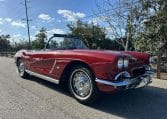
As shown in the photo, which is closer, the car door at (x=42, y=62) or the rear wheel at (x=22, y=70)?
the car door at (x=42, y=62)

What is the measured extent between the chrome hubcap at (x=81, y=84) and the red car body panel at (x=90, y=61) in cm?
31

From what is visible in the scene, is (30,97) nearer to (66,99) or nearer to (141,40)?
(66,99)

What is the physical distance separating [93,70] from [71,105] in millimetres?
890

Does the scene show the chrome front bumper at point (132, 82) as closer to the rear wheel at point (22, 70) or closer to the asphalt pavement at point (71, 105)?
the asphalt pavement at point (71, 105)

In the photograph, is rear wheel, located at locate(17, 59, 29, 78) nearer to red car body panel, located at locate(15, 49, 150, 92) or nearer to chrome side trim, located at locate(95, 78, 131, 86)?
red car body panel, located at locate(15, 49, 150, 92)

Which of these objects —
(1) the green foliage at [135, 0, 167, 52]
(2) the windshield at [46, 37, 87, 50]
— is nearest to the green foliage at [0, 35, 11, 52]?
(1) the green foliage at [135, 0, 167, 52]

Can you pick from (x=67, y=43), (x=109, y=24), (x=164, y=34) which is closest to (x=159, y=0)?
(x=164, y=34)

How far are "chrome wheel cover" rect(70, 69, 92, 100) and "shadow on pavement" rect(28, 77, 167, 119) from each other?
309mm

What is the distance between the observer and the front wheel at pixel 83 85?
16.1ft

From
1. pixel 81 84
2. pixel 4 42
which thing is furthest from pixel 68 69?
pixel 4 42

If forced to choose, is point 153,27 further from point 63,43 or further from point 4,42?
point 4,42

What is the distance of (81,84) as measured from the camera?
5191mm

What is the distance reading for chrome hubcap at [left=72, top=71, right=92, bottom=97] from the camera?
16.6ft

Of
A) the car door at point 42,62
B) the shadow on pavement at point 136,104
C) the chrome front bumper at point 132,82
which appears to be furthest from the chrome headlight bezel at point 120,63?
the car door at point 42,62
